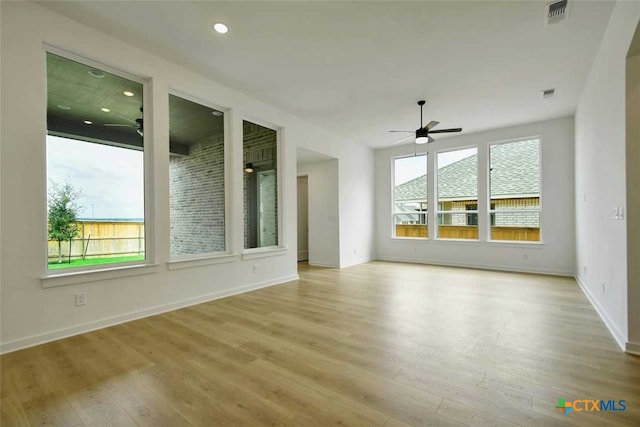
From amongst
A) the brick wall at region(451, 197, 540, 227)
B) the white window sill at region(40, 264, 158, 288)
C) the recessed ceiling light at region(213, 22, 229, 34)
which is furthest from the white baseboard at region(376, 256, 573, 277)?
the recessed ceiling light at region(213, 22, 229, 34)

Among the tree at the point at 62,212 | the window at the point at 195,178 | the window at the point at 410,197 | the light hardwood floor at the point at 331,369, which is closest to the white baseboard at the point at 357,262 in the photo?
the window at the point at 410,197

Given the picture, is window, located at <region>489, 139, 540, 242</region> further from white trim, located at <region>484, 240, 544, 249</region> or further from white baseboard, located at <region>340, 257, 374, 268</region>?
white baseboard, located at <region>340, 257, 374, 268</region>

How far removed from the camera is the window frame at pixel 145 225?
2.81 meters

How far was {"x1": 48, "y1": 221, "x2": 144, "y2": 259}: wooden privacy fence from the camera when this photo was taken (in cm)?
306

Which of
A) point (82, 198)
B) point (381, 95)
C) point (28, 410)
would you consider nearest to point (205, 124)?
point (82, 198)

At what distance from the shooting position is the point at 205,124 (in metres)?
4.42

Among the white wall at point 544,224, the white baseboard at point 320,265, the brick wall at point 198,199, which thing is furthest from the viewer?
the white baseboard at point 320,265

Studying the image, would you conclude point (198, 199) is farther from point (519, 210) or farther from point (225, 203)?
point (519, 210)

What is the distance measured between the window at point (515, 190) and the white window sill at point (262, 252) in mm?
4792

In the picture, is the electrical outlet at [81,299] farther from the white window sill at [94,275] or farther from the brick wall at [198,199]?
the brick wall at [198,199]

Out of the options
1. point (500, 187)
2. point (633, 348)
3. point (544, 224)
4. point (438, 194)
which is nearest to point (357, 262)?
point (438, 194)

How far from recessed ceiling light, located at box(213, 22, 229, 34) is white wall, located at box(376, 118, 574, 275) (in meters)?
5.69

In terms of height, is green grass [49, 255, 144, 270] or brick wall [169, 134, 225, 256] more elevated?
brick wall [169, 134, 225, 256]

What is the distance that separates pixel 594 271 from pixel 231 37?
17.6 feet
